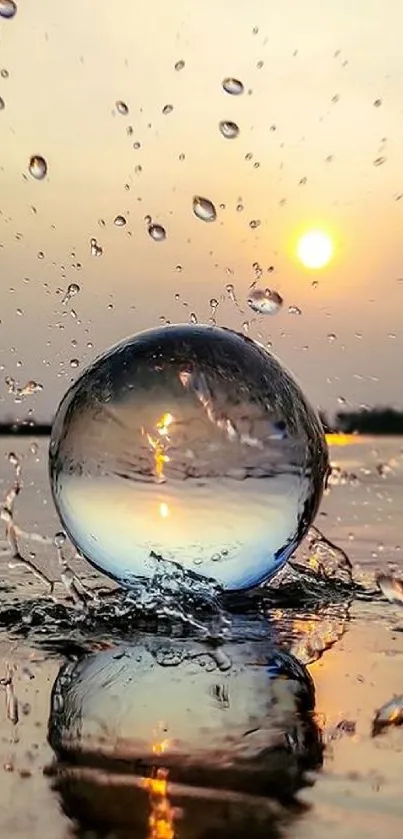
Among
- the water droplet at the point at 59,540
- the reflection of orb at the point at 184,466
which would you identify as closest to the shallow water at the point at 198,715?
the reflection of orb at the point at 184,466

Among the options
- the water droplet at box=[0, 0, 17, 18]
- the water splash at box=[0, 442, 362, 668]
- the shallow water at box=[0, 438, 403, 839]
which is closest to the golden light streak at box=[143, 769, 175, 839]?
the shallow water at box=[0, 438, 403, 839]

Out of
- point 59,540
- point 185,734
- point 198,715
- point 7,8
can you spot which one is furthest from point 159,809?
point 59,540

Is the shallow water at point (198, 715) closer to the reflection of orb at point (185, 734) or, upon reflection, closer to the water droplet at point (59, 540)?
the reflection of orb at point (185, 734)

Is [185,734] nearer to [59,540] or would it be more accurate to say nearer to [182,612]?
[182,612]

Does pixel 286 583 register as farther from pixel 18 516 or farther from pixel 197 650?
pixel 18 516

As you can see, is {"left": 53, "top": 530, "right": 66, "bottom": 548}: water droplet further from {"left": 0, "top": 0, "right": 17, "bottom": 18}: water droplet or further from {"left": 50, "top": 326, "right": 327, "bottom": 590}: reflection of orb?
{"left": 0, "top": 0, "right": 17, "bottom": 18}: water droplet

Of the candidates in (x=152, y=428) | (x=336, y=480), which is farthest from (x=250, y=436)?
(x=336, y=480)

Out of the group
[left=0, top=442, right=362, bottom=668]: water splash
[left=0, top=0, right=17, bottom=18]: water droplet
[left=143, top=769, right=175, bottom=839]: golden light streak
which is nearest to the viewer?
[left=143, top=769, right=175, bottom=839]: golden light streak
